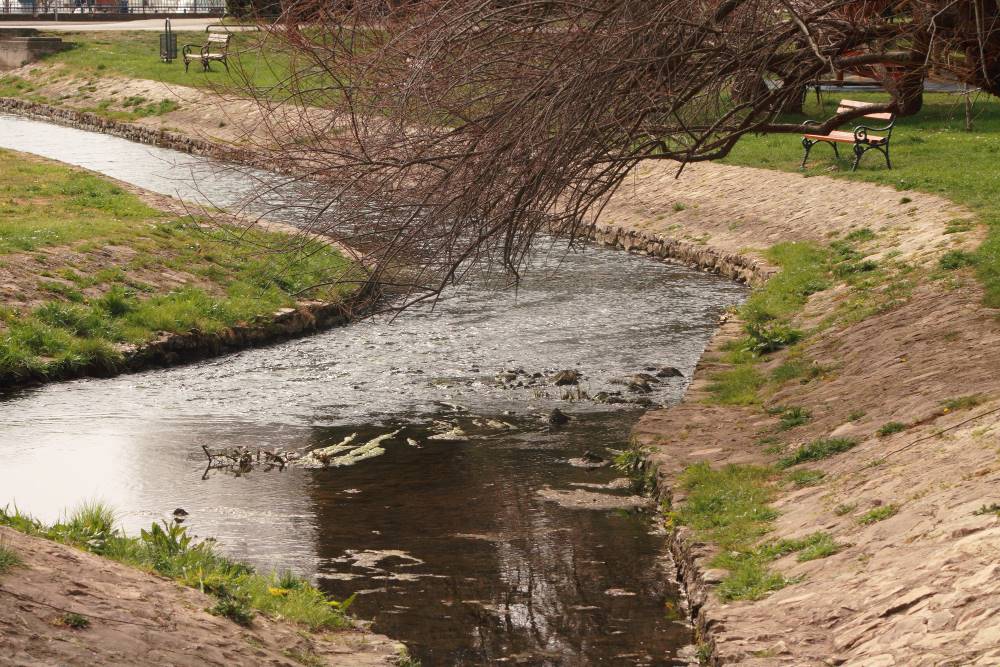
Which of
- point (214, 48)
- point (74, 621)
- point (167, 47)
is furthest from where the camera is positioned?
point (167, 47)

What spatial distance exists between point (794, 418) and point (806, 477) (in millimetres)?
1790

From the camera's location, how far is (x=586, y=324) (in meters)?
17.7

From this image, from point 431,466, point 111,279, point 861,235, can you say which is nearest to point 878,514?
point 431,466

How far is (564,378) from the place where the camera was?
1475 cm

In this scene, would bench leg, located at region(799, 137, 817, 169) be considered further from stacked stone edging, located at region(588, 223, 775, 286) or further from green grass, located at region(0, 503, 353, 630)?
green grass, located at region(0, 503, 353, 630)

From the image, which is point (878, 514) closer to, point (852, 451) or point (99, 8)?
point (852, 451)

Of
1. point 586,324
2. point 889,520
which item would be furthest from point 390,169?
point 586,324

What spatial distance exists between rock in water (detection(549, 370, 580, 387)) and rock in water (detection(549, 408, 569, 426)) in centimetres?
135

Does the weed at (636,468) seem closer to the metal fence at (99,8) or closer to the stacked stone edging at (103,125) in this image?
the stacked stone edging at (103,125)

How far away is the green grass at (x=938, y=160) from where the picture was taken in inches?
662

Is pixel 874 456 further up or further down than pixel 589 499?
further up

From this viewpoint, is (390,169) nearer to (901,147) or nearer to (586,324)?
(586,324)

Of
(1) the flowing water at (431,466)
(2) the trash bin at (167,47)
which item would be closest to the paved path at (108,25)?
(2) the trash bin at (167,47)

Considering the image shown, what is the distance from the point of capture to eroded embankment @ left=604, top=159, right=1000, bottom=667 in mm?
6773
